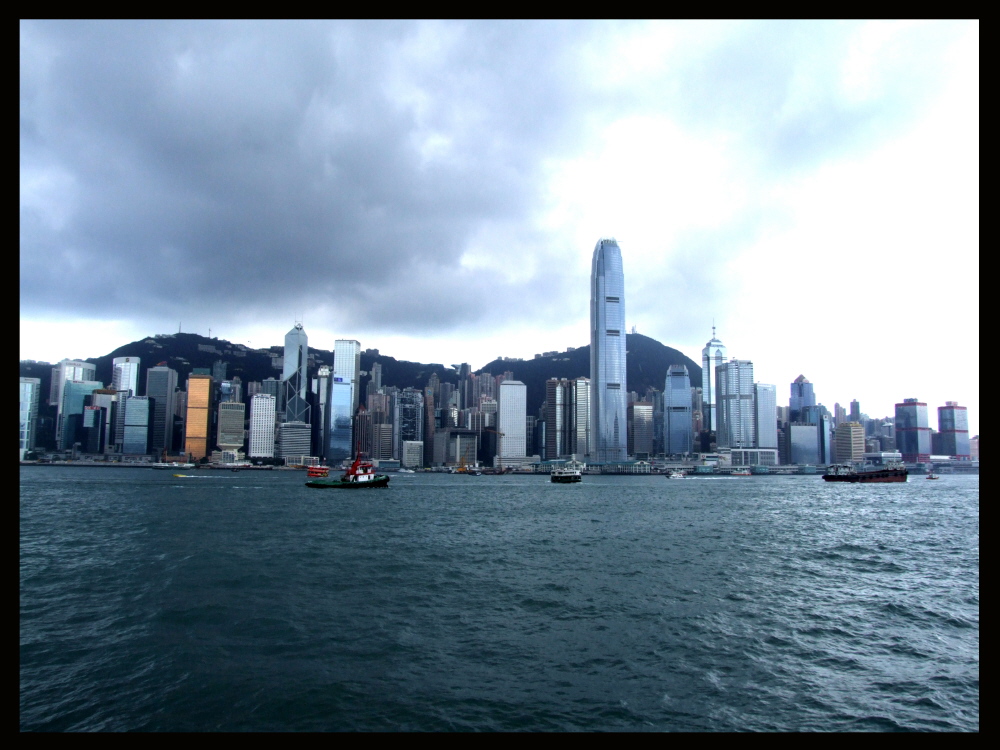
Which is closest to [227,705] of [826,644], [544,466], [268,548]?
[826,644]

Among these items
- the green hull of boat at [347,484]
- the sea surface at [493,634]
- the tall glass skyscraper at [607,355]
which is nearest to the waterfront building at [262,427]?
the tall glass skyscraper at [607,355]

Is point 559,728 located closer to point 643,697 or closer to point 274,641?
point 643,697

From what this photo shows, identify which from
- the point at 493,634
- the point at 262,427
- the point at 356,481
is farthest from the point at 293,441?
the point at 493,634

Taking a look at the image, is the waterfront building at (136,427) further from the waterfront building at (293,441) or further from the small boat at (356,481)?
the small boat at (356,481)

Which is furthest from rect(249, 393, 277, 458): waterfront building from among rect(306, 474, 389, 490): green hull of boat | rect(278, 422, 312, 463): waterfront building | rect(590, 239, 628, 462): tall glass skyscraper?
rect(306, 474, 389, 490): green hull of boat

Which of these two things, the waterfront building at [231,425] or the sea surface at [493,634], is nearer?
the sea surface at [493,634]

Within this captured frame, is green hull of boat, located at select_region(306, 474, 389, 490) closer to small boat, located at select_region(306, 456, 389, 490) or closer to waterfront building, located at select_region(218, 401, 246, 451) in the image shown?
small boat, located at select_region(306, 456, 389, 490)
